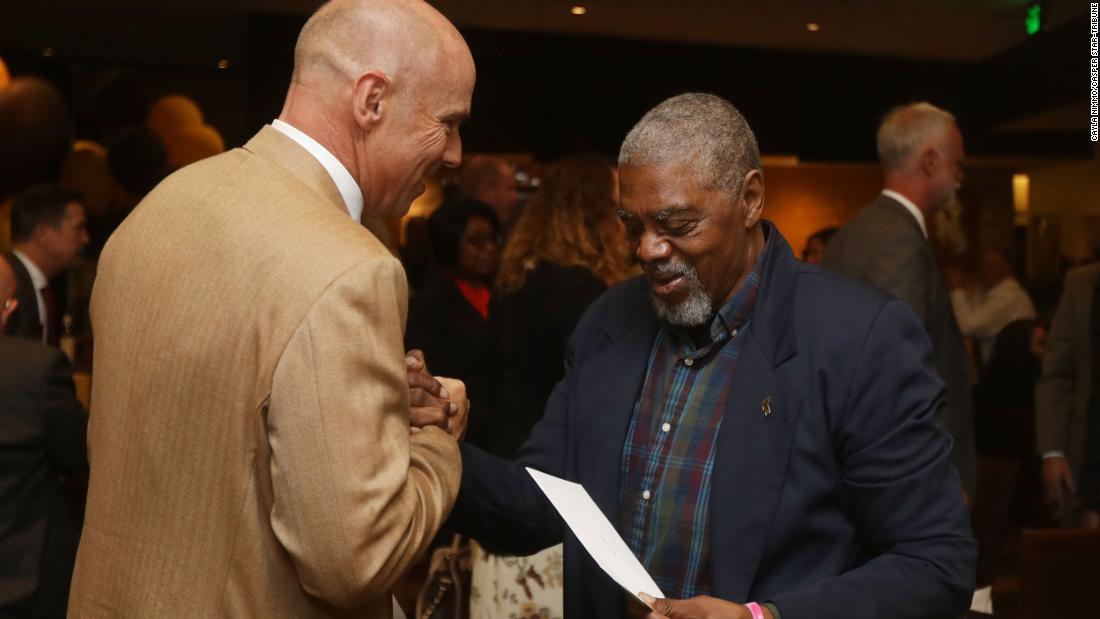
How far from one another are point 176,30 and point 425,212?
137 cm

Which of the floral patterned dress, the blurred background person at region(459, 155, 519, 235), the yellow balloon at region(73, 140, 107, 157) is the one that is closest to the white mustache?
the floral patterned dress

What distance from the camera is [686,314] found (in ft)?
6.00

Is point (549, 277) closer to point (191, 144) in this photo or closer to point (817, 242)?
point (191, 144)

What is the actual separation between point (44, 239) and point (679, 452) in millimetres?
3668

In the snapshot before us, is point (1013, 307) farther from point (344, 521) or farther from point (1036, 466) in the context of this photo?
point (344, 521)

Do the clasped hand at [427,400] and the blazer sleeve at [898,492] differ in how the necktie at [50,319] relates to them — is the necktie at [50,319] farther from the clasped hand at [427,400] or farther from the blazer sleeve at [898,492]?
the blazer sleeve at [898,492]

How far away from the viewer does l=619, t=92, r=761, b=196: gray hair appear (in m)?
1.79

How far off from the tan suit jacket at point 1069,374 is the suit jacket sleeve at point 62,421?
2775 mm

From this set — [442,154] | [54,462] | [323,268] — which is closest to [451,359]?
[54,462]

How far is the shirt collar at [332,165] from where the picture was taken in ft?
4.80

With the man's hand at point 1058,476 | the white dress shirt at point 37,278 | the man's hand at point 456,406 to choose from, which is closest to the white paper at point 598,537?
the man's hand at point 456,406

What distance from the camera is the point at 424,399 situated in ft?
5.36

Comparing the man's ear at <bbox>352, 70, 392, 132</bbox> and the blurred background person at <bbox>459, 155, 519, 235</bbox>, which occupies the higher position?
the blurred background person at <bbox>459, 155, 519, 235</bbox>

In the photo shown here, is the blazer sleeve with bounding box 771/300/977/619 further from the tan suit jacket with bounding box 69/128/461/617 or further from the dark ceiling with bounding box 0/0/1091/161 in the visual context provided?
the dark ceiling with bounding box 0/0/1091/161
